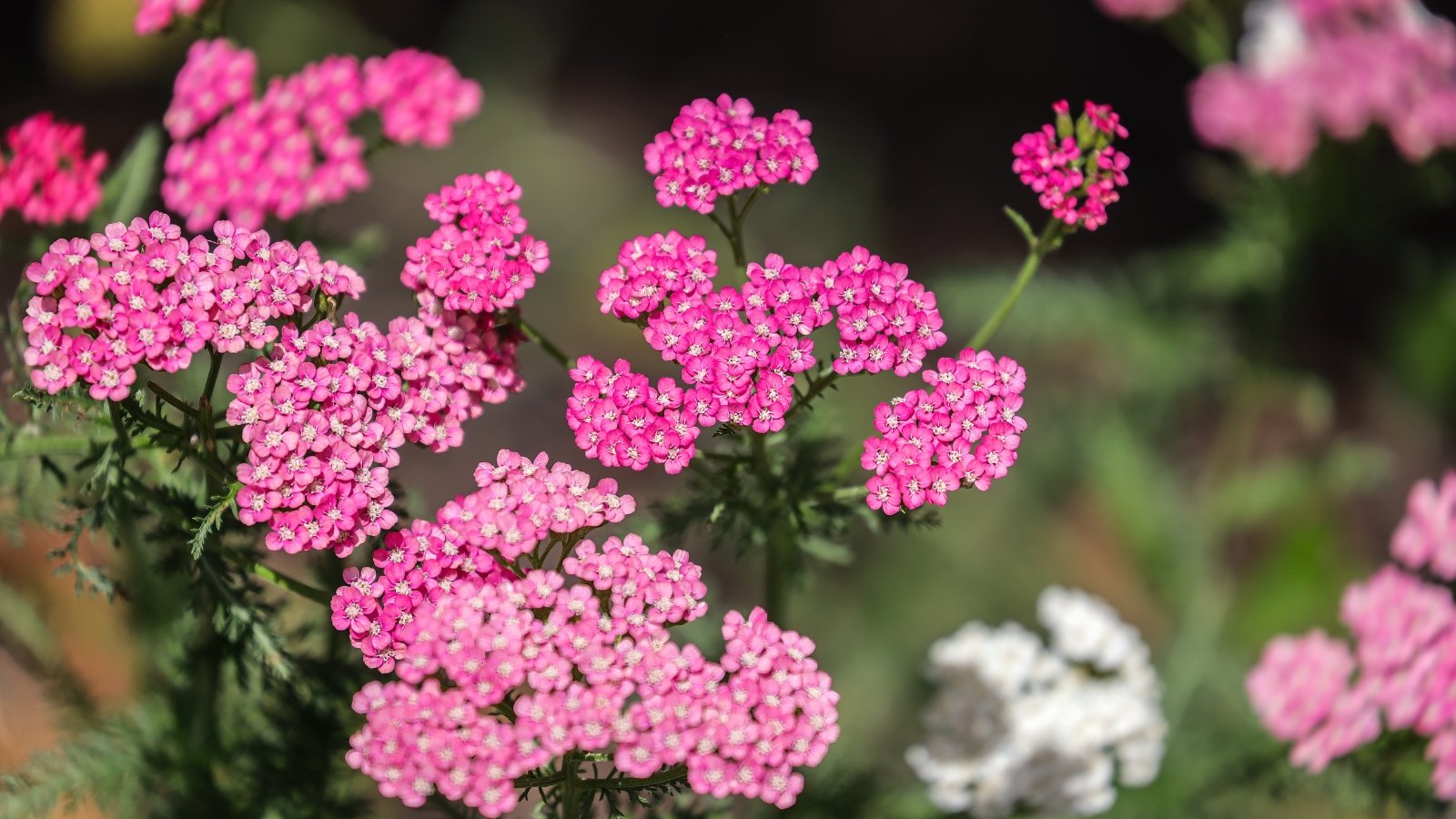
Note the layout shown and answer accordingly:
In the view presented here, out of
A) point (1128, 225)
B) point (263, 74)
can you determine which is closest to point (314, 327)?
point (263, 74)

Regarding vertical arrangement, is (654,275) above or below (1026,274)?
below

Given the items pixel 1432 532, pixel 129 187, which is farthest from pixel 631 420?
pixel 1432 532

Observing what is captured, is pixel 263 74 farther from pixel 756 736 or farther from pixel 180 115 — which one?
pixel 756 736

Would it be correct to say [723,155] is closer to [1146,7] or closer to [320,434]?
[320,434]

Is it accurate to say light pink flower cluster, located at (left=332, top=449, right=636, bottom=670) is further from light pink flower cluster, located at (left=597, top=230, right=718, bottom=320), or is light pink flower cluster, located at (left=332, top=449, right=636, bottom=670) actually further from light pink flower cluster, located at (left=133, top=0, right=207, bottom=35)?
light pink flower cluster, located at (left=133, top=0, right=207, bottom=35)

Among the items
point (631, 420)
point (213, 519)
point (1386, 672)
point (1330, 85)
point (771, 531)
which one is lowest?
point (213, 519)

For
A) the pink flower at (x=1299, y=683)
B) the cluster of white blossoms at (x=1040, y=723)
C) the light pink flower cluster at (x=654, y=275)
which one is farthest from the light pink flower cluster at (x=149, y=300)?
the pink flower at (x=1299, y=683)
